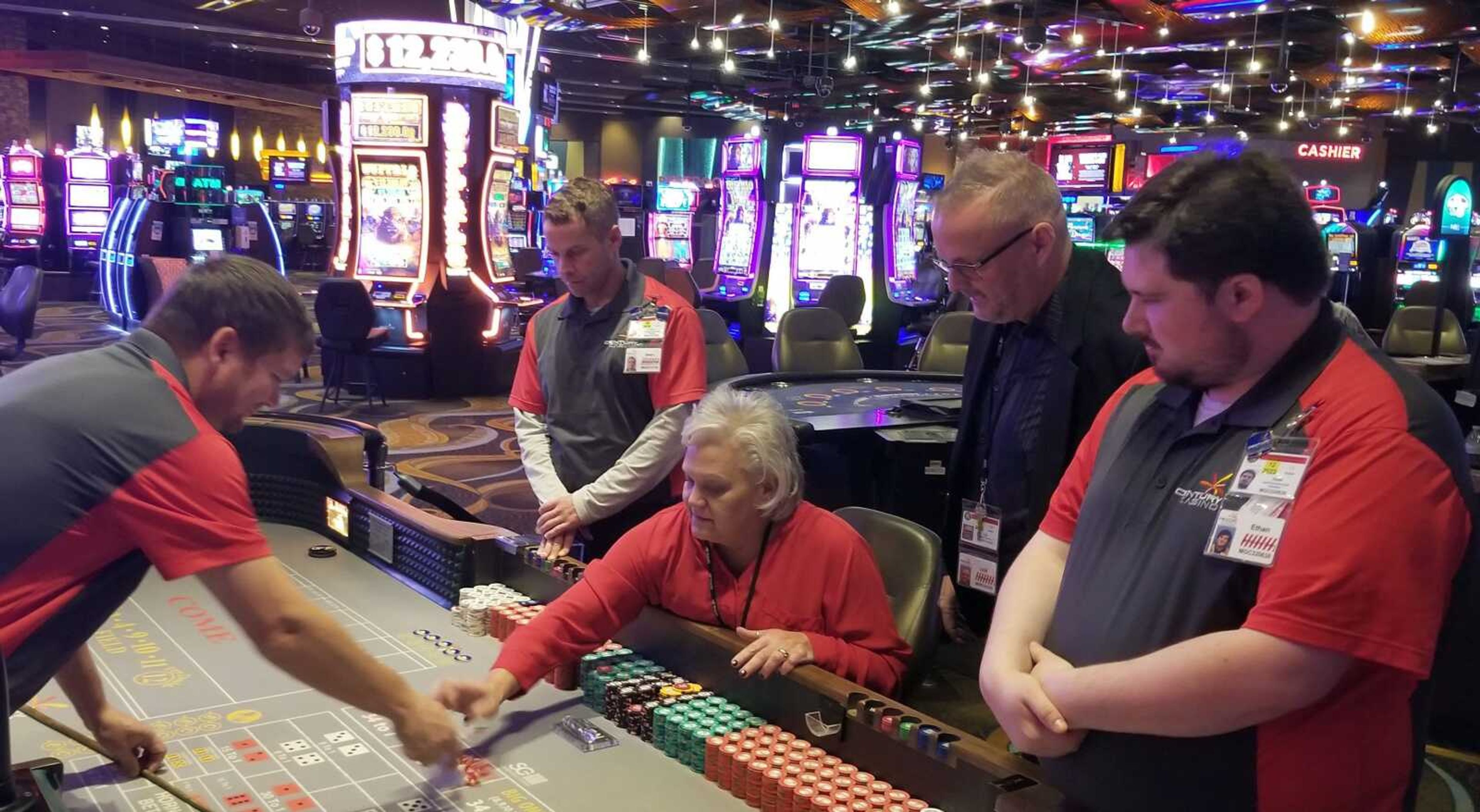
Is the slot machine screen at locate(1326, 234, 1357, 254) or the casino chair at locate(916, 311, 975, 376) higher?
the slot machine screen at locate(1326, 234, 1357, 254)

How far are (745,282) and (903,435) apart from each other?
22.7 feet

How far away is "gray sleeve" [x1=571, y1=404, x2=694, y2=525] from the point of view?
107 inches

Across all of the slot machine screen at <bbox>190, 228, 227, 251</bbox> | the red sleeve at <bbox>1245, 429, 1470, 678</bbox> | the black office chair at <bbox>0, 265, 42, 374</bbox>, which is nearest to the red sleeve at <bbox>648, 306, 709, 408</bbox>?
the red sleeve at <bbox>1245, 429, 1470, 678</bbox>

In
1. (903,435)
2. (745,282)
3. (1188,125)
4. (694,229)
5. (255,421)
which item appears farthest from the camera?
(1188,125)

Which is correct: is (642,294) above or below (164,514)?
above

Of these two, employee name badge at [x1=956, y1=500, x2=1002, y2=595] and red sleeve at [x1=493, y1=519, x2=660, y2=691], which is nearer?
red sleeve at [x1=493, y1=519, x2=660, y2=691]

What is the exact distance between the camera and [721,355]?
19.1 ft

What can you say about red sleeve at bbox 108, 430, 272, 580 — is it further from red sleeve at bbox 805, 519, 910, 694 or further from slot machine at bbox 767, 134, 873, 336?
slot machine at bbox 767, 134, 873, 336

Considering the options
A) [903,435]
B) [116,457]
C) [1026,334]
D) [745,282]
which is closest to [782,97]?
[745,282]

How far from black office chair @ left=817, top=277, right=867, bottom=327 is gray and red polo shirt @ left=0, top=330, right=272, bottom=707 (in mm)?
7741

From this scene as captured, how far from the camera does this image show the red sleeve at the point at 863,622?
6.49 feet

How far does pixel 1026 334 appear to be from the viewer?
212 cm

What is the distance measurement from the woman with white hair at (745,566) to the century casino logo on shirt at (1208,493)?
0.83m

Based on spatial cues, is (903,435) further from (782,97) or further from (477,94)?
(782,97)
